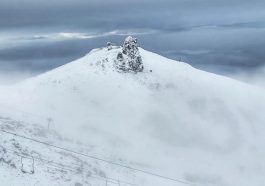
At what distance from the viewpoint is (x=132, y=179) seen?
73.2 metres

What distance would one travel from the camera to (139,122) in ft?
344

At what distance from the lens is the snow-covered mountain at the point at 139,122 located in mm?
76150

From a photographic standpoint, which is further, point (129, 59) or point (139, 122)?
point (129, 59)

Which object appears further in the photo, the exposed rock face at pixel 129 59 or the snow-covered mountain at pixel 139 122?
the exposed rock face at pixel 129 59

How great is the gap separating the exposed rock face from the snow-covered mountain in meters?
1.29

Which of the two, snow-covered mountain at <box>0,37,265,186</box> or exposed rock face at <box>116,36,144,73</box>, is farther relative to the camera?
exposed rock face at <box>116,36,144,73</box>

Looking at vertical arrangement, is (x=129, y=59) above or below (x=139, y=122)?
above

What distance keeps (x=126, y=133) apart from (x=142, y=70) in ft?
74.9

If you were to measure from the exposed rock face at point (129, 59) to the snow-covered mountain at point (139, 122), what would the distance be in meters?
1.29

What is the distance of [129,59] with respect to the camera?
117 meters

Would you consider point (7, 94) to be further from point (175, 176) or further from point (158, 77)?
point (175, 176)

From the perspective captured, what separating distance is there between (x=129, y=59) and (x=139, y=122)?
1839 cm

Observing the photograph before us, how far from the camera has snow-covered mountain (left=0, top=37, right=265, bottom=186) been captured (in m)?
76.2

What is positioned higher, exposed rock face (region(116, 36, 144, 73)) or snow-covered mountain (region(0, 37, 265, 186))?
exposed rock face (region(116, 36, 144, 73))
